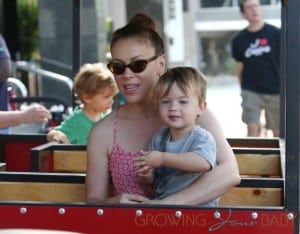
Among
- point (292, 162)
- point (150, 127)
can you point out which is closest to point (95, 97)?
point (150, 127)

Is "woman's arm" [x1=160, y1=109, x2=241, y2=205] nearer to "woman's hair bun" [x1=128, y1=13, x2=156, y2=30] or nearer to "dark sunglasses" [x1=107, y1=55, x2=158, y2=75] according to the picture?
"dark sunglasses" [x1=107, y1=55, x2=158, y2=75]

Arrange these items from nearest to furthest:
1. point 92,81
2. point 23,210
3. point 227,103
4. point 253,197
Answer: point 23,210 < point 253,197 < point 92,81 < point 227,103

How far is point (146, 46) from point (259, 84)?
435 cm

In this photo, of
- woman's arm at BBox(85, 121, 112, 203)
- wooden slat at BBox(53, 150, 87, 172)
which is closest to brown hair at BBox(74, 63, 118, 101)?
wooden slat at BBox(53, 150, 87, 172)

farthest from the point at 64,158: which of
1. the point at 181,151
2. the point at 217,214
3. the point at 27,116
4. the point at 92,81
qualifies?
the point at 217,214

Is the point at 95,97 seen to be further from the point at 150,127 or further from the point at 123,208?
the point at 123,208

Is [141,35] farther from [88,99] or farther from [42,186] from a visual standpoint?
[88,99]

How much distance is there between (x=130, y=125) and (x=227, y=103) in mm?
10410

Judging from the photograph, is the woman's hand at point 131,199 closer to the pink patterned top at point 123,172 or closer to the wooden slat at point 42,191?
the pink patterned top at point 123,172

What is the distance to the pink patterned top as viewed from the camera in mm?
3109

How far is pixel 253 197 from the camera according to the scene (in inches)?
126

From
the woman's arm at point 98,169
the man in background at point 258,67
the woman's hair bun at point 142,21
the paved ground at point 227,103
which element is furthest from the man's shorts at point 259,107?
the woman's arm at point 98,169

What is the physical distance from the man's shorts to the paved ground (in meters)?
0.83

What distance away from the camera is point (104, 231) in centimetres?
274
